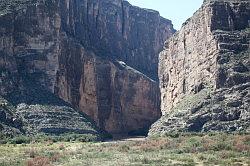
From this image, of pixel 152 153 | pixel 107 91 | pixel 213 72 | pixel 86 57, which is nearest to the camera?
pixel 152 153

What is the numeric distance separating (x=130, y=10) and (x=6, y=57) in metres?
80.9

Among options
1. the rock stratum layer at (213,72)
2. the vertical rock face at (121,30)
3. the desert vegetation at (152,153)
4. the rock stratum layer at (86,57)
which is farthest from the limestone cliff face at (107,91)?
the desert vegetation at (152,153)

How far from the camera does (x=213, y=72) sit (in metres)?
75.5

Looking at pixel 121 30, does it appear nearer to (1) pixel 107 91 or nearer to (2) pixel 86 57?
Result: (1) pixel 107 91

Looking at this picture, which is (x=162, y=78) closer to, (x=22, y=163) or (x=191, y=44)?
(x=191, y=44)

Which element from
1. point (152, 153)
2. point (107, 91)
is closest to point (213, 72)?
point (152, 153)

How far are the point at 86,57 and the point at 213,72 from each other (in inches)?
1599

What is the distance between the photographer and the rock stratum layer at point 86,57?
285 ft

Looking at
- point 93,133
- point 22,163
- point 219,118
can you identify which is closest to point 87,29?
point 93,133

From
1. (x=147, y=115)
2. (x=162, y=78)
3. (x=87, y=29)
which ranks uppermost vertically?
(x=87, y=29)

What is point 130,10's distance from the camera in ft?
531

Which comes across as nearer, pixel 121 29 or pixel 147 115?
pixel 147 115

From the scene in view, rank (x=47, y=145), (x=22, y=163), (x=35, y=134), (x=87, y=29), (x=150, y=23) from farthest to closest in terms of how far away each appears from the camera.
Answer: (x=150, y=23)
(x=87, y=29)
(x=35, y=134)
(x=47, y=145)
(x=22, y=163)

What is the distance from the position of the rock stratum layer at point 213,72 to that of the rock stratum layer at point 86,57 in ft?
65.2
